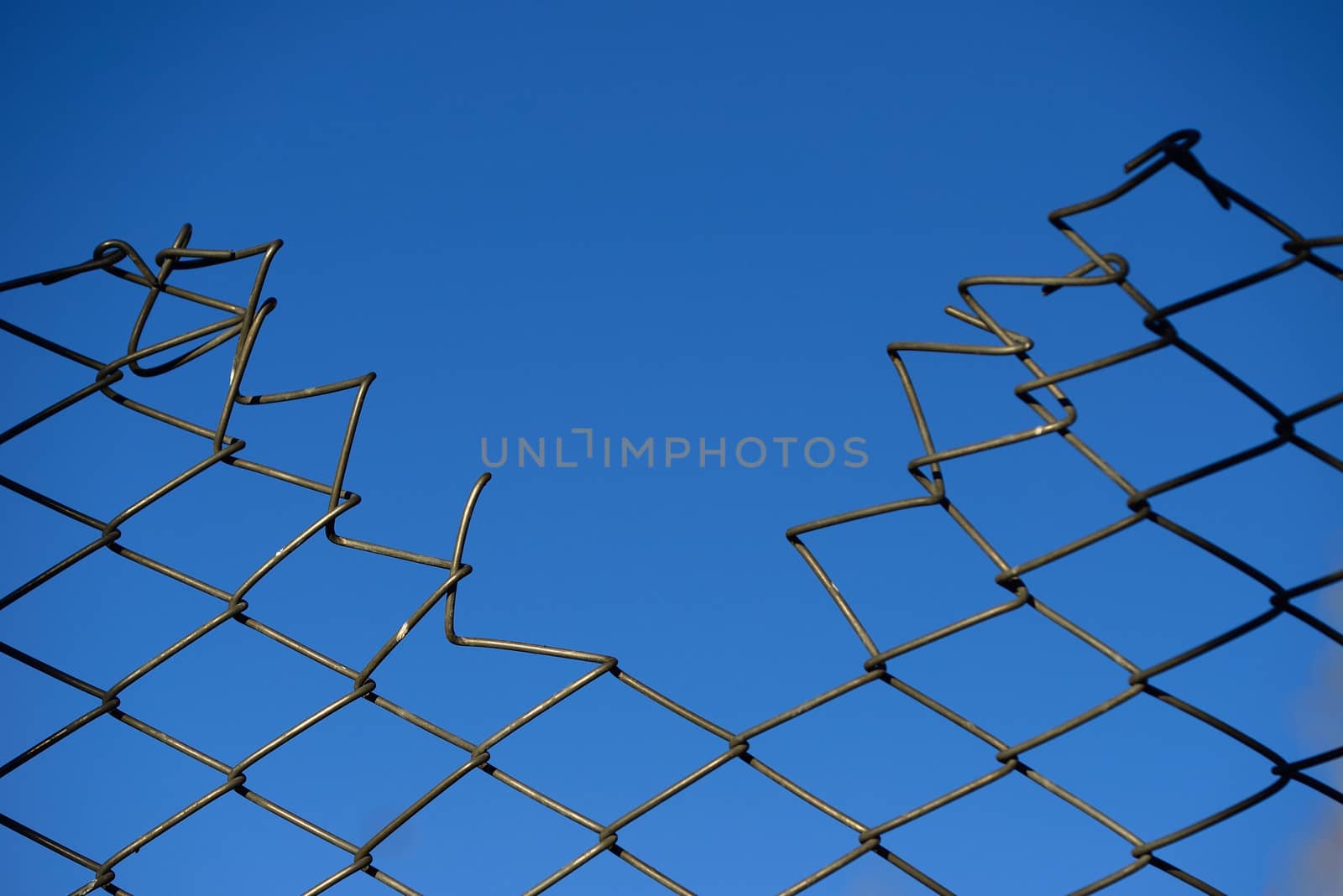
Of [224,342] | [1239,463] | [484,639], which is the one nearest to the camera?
[1239,463]

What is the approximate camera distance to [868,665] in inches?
75.3

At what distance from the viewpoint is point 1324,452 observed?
5.80 feet

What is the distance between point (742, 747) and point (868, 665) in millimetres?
241

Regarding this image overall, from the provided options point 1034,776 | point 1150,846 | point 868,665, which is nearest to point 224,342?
point 868,665

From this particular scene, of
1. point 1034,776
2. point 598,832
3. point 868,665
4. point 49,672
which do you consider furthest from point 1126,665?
point 49,672

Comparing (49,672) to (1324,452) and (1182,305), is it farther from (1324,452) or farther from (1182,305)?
(1324,452)

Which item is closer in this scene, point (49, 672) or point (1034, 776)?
point (1034, 776)

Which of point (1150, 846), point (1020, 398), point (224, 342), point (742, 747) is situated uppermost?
point (224, 342)

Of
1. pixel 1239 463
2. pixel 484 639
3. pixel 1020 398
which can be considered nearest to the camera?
pixel 1239 463

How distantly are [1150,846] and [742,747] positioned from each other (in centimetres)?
61

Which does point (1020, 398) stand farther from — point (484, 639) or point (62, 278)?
point (62, 278)

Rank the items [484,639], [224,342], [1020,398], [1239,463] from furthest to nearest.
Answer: [224,342] < [484,639] < [1020,398] < [1239,463]

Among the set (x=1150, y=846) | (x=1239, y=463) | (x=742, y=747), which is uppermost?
(x=1239, y=463)

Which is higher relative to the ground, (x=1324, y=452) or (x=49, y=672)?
(x=1324, y=452)
